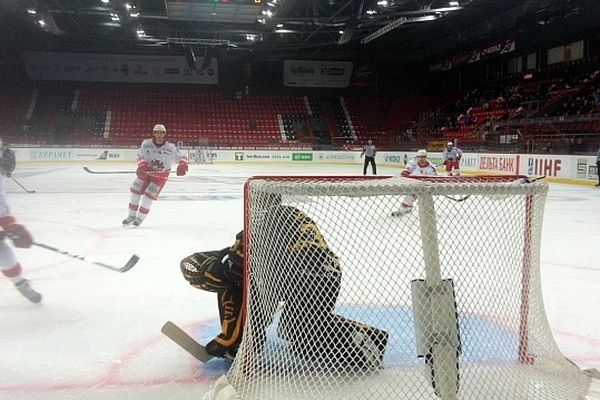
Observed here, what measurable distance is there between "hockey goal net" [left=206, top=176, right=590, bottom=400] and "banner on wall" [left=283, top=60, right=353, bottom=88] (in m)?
25.5

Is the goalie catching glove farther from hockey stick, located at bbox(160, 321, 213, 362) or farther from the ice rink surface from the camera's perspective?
the ice rink surface

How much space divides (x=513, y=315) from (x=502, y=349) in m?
0.15

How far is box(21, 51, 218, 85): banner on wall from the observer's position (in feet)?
82.0

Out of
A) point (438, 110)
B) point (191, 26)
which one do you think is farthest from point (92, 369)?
point (438, 110)

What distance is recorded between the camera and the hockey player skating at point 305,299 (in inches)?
83.3

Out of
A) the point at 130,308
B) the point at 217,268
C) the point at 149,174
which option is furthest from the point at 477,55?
the point at 217,268

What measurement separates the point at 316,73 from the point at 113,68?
31.1 feet

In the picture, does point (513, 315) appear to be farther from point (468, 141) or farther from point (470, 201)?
point (468, 141)

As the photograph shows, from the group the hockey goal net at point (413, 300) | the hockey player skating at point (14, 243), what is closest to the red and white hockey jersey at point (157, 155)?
the hockey player skating at point (14, 243)

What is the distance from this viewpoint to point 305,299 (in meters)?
2.12

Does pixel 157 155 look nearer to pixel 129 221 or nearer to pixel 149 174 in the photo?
pixel 149 174

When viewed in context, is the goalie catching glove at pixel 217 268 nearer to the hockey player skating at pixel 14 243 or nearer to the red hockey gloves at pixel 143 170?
the hockey player skating at pixel 14 243

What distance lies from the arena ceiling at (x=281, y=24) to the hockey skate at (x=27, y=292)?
34.9ft

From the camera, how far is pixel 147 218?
7113 millimetres
